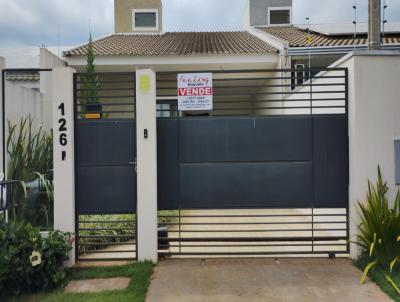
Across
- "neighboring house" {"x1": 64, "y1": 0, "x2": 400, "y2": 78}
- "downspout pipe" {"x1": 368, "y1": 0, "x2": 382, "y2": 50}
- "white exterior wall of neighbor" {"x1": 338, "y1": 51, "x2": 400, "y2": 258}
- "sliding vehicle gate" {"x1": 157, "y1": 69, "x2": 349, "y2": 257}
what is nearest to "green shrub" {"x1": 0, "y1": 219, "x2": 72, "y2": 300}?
"sliding vehicle gate" {"x1": 157, "y1": 69, "x2": 349, "y2": 257}

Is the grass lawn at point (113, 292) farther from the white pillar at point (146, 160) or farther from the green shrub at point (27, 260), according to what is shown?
the white pillar at point (146, 160)

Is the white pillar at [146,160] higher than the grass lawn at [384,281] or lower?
higher

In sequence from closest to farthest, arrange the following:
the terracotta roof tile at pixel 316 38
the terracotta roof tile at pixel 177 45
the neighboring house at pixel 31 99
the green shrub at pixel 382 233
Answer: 1. the green shrub at pixel 382 233
2. the neighboring house at pixel 31 99
3. the terracotta roof tile at pixel 316 38
4. the terracotta roof tile at pixel 177 45

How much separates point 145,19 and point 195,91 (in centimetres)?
1361

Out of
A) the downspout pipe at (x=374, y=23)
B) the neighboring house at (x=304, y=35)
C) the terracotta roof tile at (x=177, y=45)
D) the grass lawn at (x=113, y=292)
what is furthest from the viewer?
the terracotta roof tile at (x=177, y=45)

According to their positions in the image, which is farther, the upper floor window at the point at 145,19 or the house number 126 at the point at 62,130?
the upper floor window at the point at 145,19

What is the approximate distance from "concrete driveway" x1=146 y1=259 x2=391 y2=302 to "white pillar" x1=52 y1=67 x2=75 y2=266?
1.53 meters

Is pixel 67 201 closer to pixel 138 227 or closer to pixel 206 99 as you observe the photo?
pixel 138 227

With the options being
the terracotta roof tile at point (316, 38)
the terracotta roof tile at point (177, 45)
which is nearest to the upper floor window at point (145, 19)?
the terracotta roof tile at point (177, 45)

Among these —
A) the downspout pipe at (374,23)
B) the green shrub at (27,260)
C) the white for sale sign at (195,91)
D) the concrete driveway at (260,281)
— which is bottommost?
the concrete driveway at (260,281)

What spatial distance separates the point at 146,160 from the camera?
5.96m

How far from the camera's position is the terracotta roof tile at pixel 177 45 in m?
14.3

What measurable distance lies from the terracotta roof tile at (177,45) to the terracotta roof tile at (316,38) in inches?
33.2

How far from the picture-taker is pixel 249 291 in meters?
4.89
